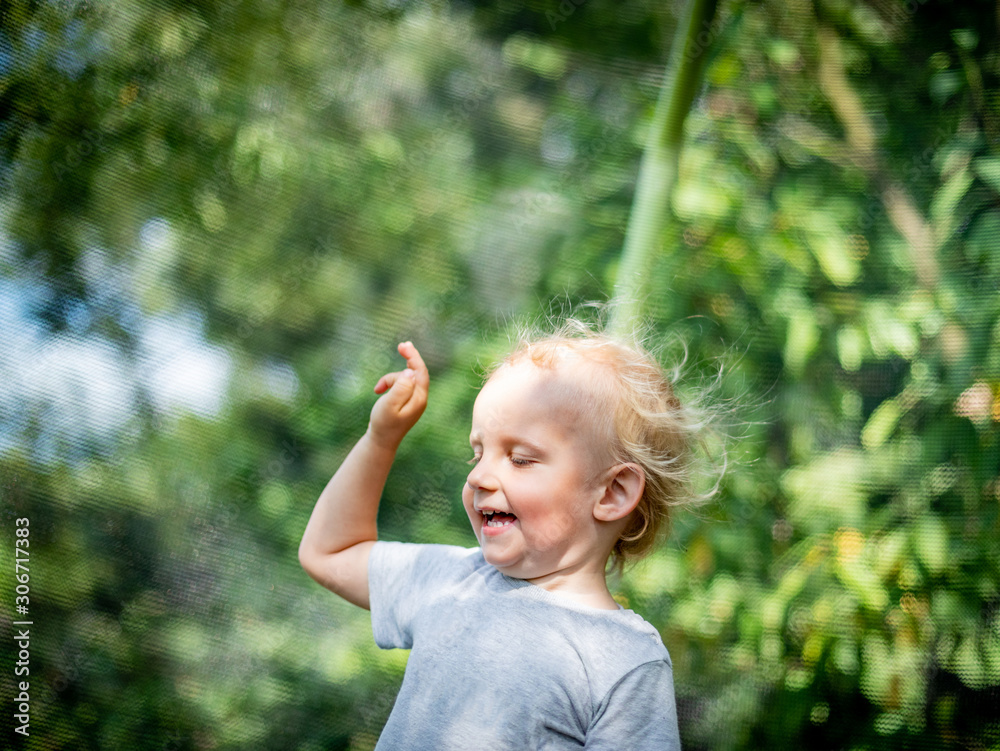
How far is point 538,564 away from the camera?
65 centimetres

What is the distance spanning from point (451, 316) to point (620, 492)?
68 centimetres

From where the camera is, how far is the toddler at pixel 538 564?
0.60 m

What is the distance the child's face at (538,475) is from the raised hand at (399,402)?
86mm

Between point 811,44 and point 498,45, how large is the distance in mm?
524

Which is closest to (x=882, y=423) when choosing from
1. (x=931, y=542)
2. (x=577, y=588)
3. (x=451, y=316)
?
(x=931, y=542)

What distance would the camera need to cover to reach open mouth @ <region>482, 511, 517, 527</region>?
0.64m

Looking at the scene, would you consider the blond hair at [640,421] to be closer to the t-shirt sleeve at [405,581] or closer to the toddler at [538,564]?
the toddler at [538,564]

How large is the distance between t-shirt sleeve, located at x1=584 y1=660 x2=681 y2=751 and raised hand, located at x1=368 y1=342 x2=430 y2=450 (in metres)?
0.29

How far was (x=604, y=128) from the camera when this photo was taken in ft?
4.37

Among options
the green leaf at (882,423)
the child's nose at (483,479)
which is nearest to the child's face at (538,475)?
the child's nose at (483,479)

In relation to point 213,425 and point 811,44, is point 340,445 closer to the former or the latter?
point 213,425

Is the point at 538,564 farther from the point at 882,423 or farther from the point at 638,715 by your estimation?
the point at 882,423

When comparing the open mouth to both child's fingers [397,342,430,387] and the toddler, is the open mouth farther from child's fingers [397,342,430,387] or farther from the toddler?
child's fingers [397,342,430,387]

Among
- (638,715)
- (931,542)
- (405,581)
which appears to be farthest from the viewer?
(931,542)
